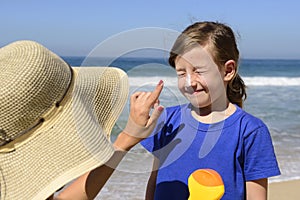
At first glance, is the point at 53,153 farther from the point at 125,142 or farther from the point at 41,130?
the point at 125,142

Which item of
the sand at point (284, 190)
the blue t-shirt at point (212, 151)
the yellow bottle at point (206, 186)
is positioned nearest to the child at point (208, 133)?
the blue t-shirt at point (212, 151)

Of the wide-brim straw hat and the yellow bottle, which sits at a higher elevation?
the wide-brim straw hat

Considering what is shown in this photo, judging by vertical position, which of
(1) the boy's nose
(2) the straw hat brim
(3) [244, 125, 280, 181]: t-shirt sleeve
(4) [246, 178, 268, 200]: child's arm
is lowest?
(4) [246, 178, 268, 200]: child's arm

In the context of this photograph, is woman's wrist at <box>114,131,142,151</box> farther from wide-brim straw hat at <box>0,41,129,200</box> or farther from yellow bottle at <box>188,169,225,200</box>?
yellow bottle at <box>188,169,225,200</box>

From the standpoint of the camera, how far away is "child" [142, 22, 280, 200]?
173 centimetres

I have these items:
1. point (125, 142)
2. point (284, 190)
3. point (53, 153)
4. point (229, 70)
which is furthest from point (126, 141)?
point (284, 190)

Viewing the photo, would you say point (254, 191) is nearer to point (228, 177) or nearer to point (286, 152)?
point (228, 177)

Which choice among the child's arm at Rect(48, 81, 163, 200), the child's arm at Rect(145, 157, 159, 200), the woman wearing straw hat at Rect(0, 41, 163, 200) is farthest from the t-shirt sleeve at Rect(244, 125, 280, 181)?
the woman wearing straw hat at Rect(0, 41, 163, 200)

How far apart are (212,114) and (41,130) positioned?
2.57ft

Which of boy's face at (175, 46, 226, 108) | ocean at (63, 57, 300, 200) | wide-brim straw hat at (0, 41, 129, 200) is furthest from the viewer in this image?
boy's face at (175, 46, 226, 108)

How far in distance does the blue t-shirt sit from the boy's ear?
0.42 ft

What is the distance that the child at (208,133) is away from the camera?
1.73 metres

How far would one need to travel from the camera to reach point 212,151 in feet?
5.82

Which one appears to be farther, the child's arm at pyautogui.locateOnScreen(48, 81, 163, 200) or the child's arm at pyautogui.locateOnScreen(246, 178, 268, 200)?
the child's arm at pyautogui.locateOnScreen(246, 178, 268, 200)
